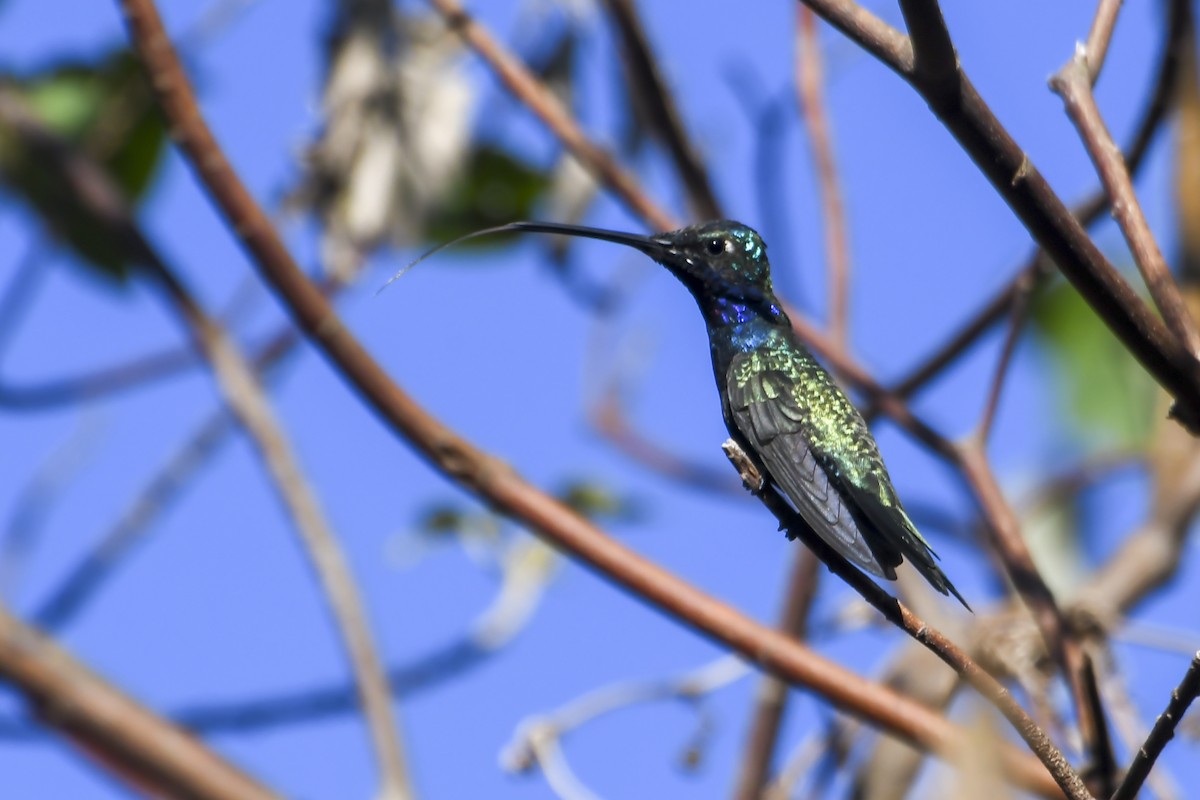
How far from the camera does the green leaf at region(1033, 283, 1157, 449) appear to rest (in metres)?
4.49

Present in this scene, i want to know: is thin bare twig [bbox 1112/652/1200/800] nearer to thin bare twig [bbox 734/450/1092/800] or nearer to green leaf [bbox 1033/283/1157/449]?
thin bare twig [bbox 734/450/1092/800]

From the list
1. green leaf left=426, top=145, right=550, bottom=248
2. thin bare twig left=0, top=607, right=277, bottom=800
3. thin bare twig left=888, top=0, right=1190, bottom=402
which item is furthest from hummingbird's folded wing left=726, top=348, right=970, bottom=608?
green leaf left=426, top=145, right=550, bottom=248

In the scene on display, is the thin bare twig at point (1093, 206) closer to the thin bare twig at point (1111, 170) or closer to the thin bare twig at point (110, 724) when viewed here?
the thin bare twig at point (1111, 170)

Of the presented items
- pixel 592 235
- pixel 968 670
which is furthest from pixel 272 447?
pixel 968 670

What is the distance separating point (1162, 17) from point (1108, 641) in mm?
1194

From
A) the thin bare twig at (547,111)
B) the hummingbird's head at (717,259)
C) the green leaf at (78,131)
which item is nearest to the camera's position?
the hummingbird's head at (717,259)

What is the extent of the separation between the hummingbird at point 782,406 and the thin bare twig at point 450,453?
26 cm

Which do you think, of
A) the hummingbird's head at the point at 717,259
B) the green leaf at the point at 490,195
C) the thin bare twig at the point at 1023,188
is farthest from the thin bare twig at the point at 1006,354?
the green leaf at the point at 490,195

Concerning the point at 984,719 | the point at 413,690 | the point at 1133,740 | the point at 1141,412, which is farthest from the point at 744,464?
the point at 1141,412

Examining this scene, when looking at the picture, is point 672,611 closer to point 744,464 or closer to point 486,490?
point 486,490

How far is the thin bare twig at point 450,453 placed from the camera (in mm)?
2414

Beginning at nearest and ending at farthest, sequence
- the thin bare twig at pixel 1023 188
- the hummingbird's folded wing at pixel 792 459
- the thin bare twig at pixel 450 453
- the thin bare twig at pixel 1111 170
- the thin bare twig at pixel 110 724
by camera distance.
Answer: the thin bare twig at pixel 1023 188, the thin bare twig at pixel 1111 170, the hummingbird's folded wing at pixel 792 459, the thin bare twig at pixel 450 453, the thin bare twig at pixel 110 724

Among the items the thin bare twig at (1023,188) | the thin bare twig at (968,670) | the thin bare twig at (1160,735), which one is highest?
the thin bare twig at (1023,188)

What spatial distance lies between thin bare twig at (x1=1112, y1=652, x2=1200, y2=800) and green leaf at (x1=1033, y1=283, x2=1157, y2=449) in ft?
9.81
